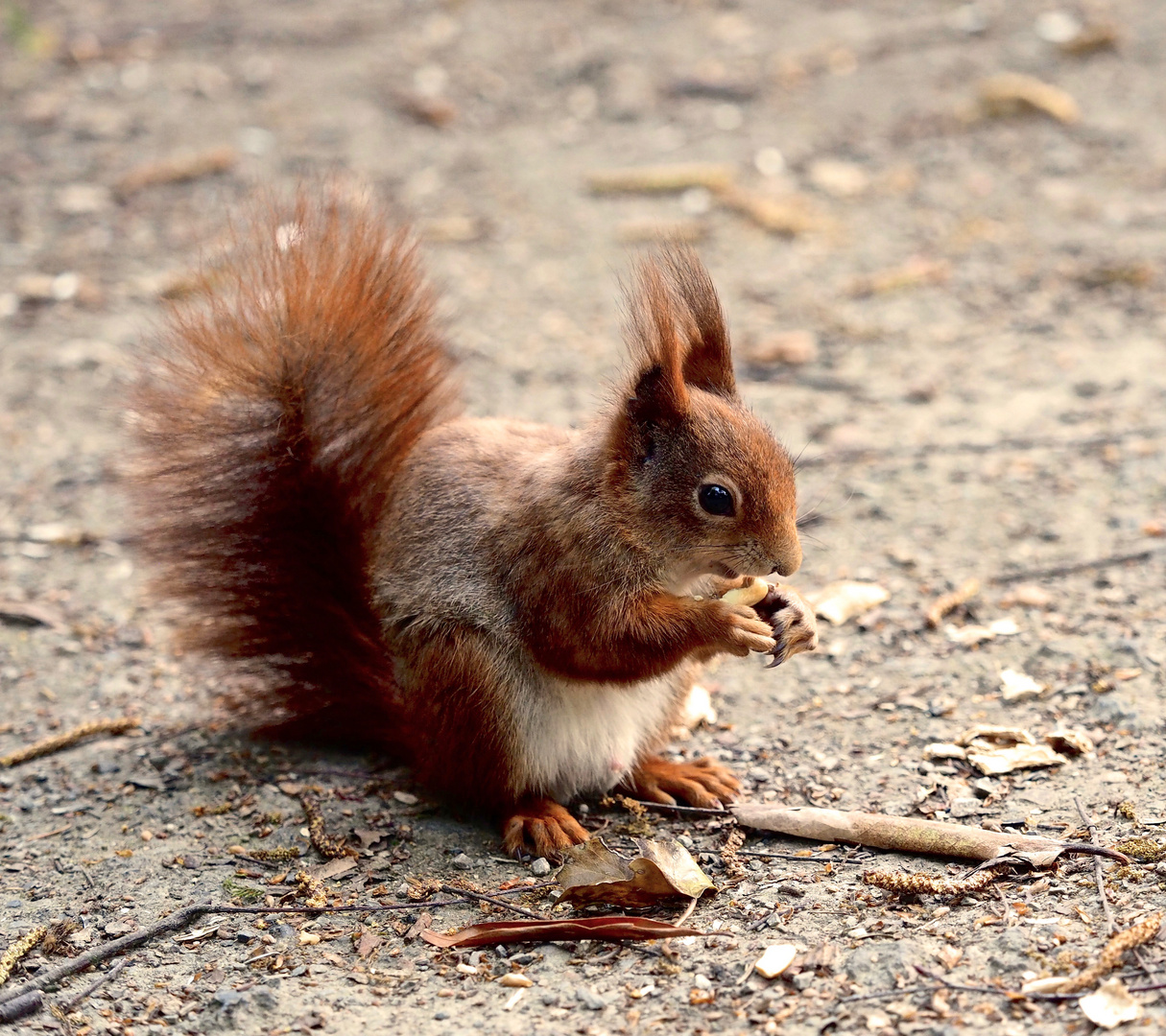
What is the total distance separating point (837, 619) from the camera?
2643mm

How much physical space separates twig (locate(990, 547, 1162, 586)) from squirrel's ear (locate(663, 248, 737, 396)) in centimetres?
91

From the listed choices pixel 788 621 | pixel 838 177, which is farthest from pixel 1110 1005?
pixel 838 177

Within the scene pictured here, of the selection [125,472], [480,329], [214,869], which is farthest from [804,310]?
[214,869]

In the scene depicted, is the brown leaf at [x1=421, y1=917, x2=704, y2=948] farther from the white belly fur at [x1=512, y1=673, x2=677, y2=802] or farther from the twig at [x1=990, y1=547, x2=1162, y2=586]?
the twig at [x1=990, y1=547, x2=1162, y2=586]

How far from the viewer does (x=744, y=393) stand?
11.8 ft

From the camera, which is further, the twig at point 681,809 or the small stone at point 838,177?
the small stone at point 838,177

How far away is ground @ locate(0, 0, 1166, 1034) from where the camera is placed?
1.73m

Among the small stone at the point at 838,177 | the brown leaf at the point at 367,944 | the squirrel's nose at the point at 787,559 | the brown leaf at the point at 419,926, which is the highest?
the small stone at the point at 838,177

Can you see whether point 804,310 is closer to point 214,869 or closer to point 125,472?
point 125,472

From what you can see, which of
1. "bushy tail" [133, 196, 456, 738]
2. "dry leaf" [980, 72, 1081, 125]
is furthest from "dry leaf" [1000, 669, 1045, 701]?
"dry leaf" [980, 72, 1081, 125]

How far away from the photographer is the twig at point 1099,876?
1616mm

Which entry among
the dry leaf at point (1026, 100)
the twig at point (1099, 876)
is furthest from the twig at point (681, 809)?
the dry leaf at point (1026, 100)

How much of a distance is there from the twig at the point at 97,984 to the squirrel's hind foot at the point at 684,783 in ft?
2.62

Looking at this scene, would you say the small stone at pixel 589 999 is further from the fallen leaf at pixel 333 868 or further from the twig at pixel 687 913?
the fallen leaf at pixel 333 868
